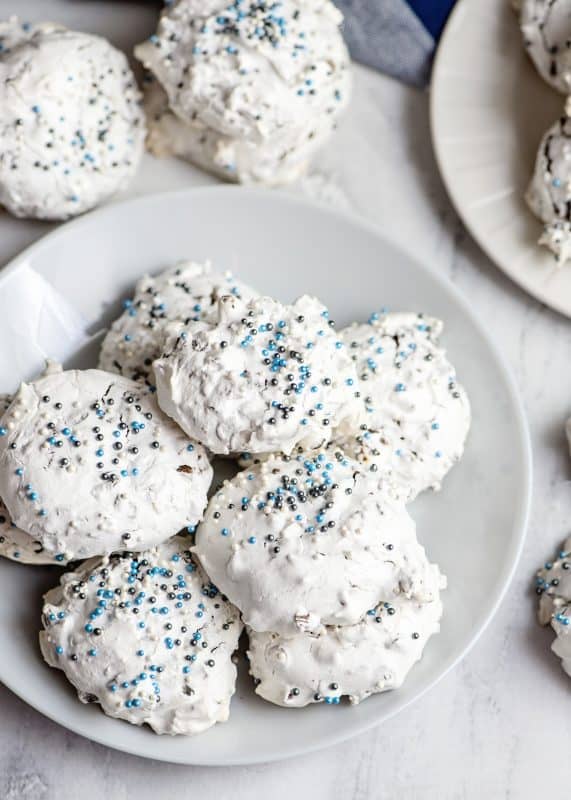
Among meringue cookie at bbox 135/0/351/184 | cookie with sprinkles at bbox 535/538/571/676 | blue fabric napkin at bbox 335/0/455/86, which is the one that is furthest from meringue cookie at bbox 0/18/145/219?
cookie with sprinkles at bbox 535/538/571/676

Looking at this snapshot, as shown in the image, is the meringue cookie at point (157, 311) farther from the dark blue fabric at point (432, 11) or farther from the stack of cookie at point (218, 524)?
the dark blue fabric at point (432, 11)


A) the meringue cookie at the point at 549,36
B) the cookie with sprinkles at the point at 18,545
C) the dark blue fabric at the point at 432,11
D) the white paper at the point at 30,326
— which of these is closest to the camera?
the cookie with sprinkles at the point at 18,545

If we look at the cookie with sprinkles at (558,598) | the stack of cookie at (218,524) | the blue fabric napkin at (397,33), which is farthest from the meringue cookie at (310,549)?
the blue fabric napkin at (397,33)

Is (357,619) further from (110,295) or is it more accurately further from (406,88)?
(406,88)

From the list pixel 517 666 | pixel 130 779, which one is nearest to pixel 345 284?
pixel 517 666

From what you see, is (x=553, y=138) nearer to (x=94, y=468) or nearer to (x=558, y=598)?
(x=558, y=598)

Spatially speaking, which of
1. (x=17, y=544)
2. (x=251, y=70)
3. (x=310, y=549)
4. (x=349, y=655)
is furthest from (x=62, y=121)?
(x=349, y=655)
